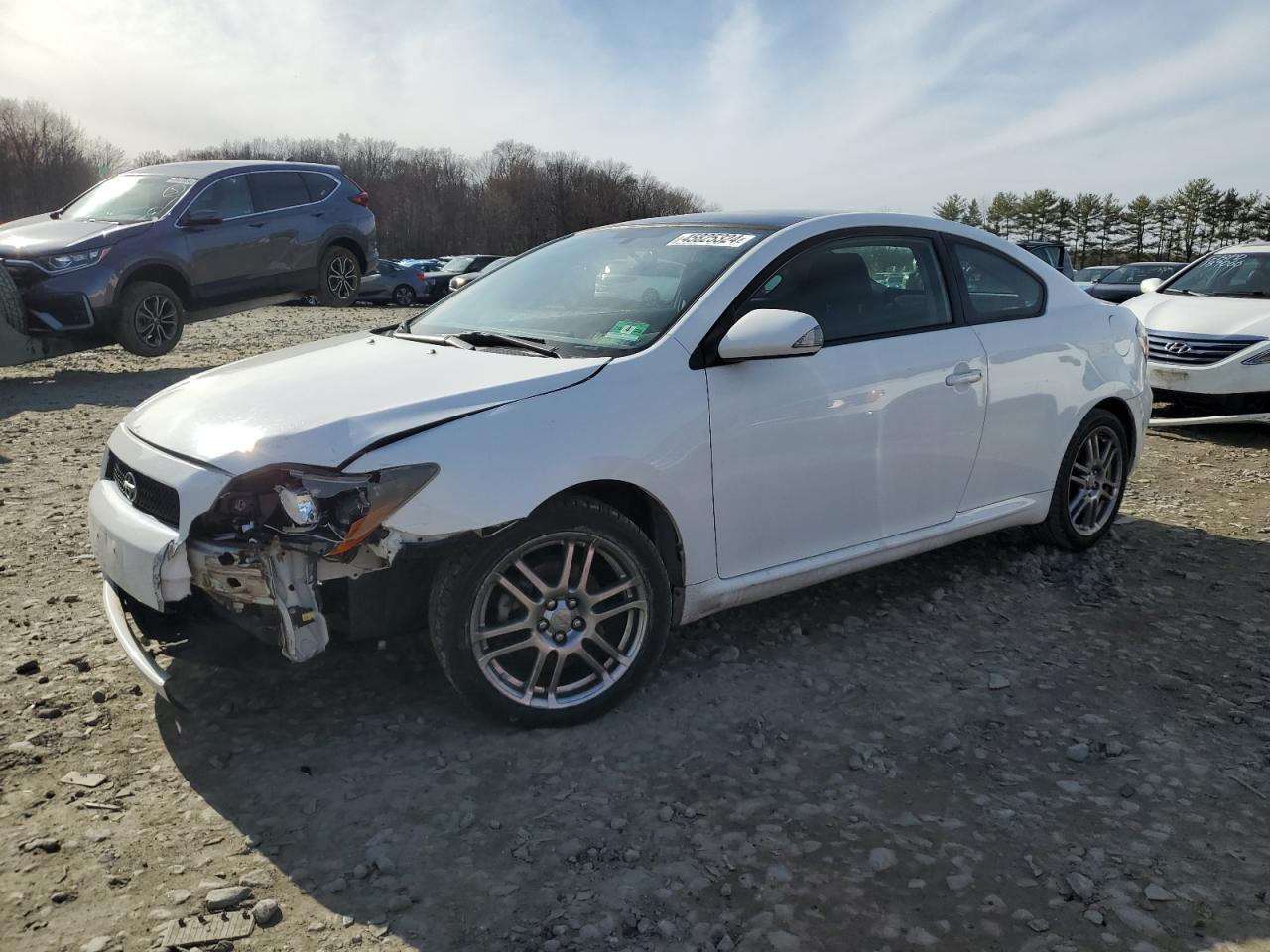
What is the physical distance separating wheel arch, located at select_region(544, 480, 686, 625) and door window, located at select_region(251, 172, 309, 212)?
31.2ft

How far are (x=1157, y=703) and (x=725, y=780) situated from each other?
5.57 feet

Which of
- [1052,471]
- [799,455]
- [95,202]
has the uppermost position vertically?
[95,202]

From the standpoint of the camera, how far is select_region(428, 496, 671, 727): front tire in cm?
304

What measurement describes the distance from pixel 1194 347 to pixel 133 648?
8.54 m

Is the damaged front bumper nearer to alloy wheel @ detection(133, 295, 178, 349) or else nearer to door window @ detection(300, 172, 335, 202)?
alloy wheel @ detection(133, 295, 178, 349)

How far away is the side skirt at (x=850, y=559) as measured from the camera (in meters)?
3.55

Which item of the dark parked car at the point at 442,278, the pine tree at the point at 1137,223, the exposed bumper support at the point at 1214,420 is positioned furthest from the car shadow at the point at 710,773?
the pine tree at the point at 1137,223

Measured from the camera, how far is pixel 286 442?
115 inches

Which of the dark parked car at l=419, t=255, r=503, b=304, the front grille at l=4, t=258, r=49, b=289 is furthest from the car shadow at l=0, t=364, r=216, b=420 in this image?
the dark parked car at l=419, t=255, r=503, b=304

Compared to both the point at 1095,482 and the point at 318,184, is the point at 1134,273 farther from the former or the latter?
the point at 1095,482

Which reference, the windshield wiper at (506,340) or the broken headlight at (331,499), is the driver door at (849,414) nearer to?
the windshield wiper at (506,340)

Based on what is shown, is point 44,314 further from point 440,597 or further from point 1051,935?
point 1051,935

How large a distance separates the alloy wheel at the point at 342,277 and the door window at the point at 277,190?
2.62ft

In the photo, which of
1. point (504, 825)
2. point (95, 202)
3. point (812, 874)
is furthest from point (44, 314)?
point (812, 874)
